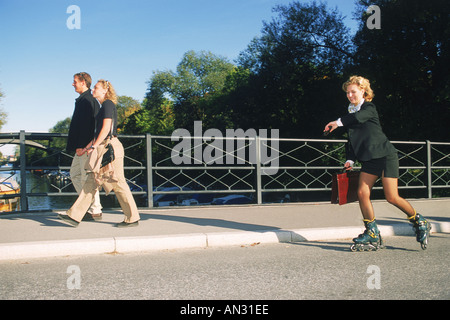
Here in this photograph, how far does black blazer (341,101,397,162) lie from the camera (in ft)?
14.9

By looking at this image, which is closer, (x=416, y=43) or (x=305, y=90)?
(x=416, y=43)

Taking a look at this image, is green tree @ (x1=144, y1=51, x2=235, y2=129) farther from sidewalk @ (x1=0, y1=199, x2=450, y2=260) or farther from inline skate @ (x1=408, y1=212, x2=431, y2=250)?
inline skate @ (x1=408, y1=212, x2=431, y2=250)

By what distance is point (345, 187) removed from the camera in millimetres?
4906

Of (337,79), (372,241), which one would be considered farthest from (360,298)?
(337,79)

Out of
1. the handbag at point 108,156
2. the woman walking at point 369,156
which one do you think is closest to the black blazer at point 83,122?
the handbag at point 108,156

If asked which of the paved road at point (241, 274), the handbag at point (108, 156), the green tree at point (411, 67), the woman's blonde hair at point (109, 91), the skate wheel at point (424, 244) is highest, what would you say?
the green tree at point (411, 67)

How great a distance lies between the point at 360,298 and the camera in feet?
10.2

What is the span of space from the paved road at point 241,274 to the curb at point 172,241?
0.15 meters

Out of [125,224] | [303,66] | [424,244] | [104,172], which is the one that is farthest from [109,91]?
[303,66]

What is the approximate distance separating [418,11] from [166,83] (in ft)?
146

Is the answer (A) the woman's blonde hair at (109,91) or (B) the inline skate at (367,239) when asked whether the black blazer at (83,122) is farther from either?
(B) the inline skate at (367,239)

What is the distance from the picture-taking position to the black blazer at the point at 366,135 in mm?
4527

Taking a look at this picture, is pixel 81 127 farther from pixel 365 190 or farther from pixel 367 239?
pixel 367 239
